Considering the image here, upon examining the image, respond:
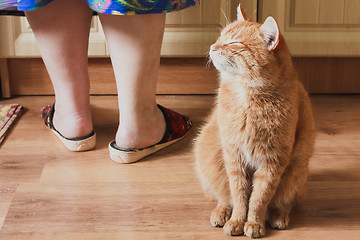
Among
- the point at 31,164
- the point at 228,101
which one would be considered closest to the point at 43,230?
Result: the point at 31,164

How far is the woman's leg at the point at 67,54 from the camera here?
138 cm

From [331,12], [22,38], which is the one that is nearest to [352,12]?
[331,12]

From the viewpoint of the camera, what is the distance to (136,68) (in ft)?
4.48

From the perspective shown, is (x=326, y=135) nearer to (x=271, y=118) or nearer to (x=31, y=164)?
(x=271, y=118)

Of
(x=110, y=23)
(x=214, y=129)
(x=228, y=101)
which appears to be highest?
(x=110, y=23)

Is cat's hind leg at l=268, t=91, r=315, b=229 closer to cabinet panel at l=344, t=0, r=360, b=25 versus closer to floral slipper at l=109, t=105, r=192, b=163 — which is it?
floral slipper at l=109, t=105, r=192, b=163

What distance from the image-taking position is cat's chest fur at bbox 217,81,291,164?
1.01 m

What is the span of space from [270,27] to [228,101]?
21 centimetres

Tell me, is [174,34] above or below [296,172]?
above

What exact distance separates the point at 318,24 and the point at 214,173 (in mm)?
1023

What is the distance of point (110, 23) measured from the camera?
1333 mm

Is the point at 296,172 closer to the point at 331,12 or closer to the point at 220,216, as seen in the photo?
the point at 220,216

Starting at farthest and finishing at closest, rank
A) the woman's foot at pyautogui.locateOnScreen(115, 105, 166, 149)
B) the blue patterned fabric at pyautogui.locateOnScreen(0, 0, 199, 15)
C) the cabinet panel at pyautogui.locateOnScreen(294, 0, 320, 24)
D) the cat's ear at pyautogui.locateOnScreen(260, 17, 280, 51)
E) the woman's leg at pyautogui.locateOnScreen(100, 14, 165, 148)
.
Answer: the cabinet panel at pyautogui.locateOnScreen(294, 0, 320, 24) → the woman's foot at pyautogui.locateOnScreen(115, 105, 166, 149) → the woman's leg at pyautogui.locateOnScreen(100, 14, 165, 148) → the blue patterned fabric at pyautogui.locateOnScreen(0, 0, 199, 15) → the cat's ear at pyautogui.locateOnScreen(260, 17, 280, 51)

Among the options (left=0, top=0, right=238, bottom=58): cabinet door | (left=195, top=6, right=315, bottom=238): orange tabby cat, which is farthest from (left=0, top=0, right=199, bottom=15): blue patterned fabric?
(left=0, top=0, right=238, bottom=58): cabinet door
